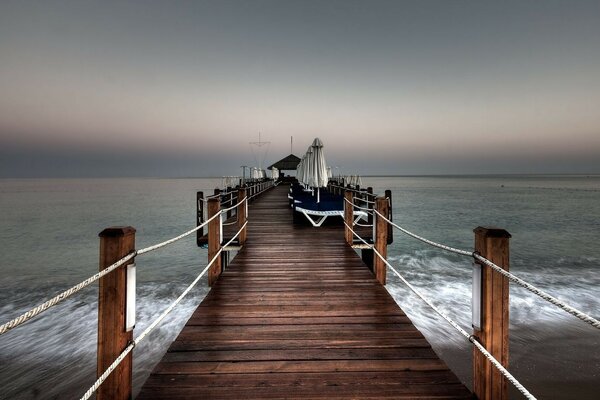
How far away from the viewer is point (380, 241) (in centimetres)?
491

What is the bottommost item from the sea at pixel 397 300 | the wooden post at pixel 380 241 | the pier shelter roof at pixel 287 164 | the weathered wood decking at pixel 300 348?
the sea at pixel 397 300

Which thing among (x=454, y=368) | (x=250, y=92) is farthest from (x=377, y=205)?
(x=250, y=92)

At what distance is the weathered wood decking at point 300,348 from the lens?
6.59 ft

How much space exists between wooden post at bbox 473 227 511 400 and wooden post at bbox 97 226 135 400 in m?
2.25

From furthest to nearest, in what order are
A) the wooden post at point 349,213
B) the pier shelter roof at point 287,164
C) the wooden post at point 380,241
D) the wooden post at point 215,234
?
the pier shelter roof at point 287,164, the wooden post at point 349,213, the wooden post at point 215,234, the wooden post at point 380,241

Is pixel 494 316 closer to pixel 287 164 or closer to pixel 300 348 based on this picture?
pixel 300 348

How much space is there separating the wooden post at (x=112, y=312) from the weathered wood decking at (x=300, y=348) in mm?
257

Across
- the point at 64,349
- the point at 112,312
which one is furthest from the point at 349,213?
the point at 64,349

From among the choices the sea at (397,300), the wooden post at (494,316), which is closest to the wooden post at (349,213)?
the sea at (397,300)

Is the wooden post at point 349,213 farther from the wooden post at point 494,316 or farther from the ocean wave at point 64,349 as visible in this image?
the ocean wave at point 64,349

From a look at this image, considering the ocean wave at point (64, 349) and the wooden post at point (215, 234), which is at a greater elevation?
the wooden post at point (215, 234)

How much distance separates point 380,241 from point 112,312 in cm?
400

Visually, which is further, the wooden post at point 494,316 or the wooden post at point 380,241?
the wooden post at point 380,241

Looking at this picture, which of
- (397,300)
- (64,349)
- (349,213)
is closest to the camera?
(349,213)
